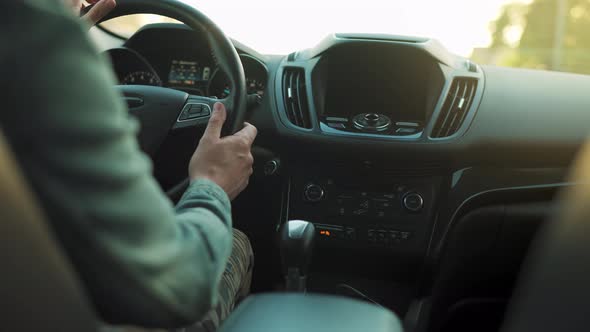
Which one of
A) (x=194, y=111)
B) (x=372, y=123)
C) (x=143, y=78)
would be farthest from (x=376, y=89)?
(x=143, y=78)

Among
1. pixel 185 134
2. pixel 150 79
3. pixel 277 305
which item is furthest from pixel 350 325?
pixel 150 79

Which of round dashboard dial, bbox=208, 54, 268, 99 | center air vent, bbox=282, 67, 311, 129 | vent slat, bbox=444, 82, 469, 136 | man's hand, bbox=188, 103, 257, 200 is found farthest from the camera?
round dashboard dial, bbox=208, 54, 268, 99

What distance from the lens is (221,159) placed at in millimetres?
1446

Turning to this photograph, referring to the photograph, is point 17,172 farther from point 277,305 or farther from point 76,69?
point 277,305

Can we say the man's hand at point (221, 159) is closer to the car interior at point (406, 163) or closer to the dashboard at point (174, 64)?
the car interior at point (406, 163)

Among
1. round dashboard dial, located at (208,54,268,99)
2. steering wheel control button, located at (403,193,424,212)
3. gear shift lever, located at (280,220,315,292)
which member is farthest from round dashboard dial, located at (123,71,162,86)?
gear shift lever, located at (280,220,315,292)

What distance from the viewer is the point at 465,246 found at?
2.61 metres

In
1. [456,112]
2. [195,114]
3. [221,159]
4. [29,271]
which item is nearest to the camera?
[29,271]

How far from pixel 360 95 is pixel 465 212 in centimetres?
64

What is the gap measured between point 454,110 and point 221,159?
131 centimetres

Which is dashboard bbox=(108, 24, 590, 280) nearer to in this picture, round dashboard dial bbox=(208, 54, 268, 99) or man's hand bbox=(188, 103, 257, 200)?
round dashboard dial bbox=(208, 54, 268, 99)

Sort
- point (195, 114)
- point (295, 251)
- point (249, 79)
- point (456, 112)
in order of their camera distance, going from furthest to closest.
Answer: point (249, 79) → point (456, 112) → point (195, 114) → point (295, 251)

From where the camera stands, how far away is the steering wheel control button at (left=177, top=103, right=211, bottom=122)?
6.77 feet

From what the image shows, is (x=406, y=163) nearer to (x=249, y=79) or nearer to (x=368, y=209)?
(x=368, y=209)
